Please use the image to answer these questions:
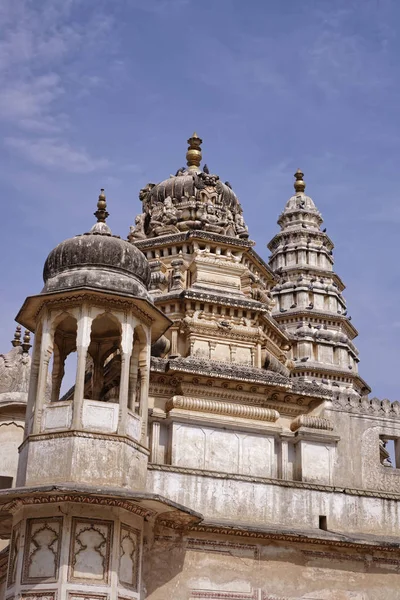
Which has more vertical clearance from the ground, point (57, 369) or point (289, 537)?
point (57, 369)

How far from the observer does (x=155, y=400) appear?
72.2ft

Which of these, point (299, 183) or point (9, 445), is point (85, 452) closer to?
point (9, 445)

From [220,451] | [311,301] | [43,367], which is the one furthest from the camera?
[311,301]

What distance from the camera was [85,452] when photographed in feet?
50.0

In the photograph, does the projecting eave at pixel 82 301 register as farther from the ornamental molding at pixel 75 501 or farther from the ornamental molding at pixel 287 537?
the ornamental molding at pixel 287 537

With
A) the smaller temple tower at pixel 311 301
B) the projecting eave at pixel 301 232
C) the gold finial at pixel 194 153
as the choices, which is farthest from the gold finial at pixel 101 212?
the projecting eave at pixel 301 232

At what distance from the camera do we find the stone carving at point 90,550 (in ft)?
48.2

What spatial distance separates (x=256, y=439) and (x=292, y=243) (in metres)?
29.7

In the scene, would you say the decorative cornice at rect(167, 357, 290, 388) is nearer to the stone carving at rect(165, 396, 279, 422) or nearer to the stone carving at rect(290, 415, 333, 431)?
the stone carving at rect(165, 396, 279, 422)

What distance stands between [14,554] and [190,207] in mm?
Answer: 14930

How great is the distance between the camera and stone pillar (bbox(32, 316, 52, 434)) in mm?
15828

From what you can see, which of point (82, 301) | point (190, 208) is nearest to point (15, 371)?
point (190, 208)

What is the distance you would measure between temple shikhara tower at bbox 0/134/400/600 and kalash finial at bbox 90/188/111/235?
0.04 metres

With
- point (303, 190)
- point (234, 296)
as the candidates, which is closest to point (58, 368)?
point (234, 296)
